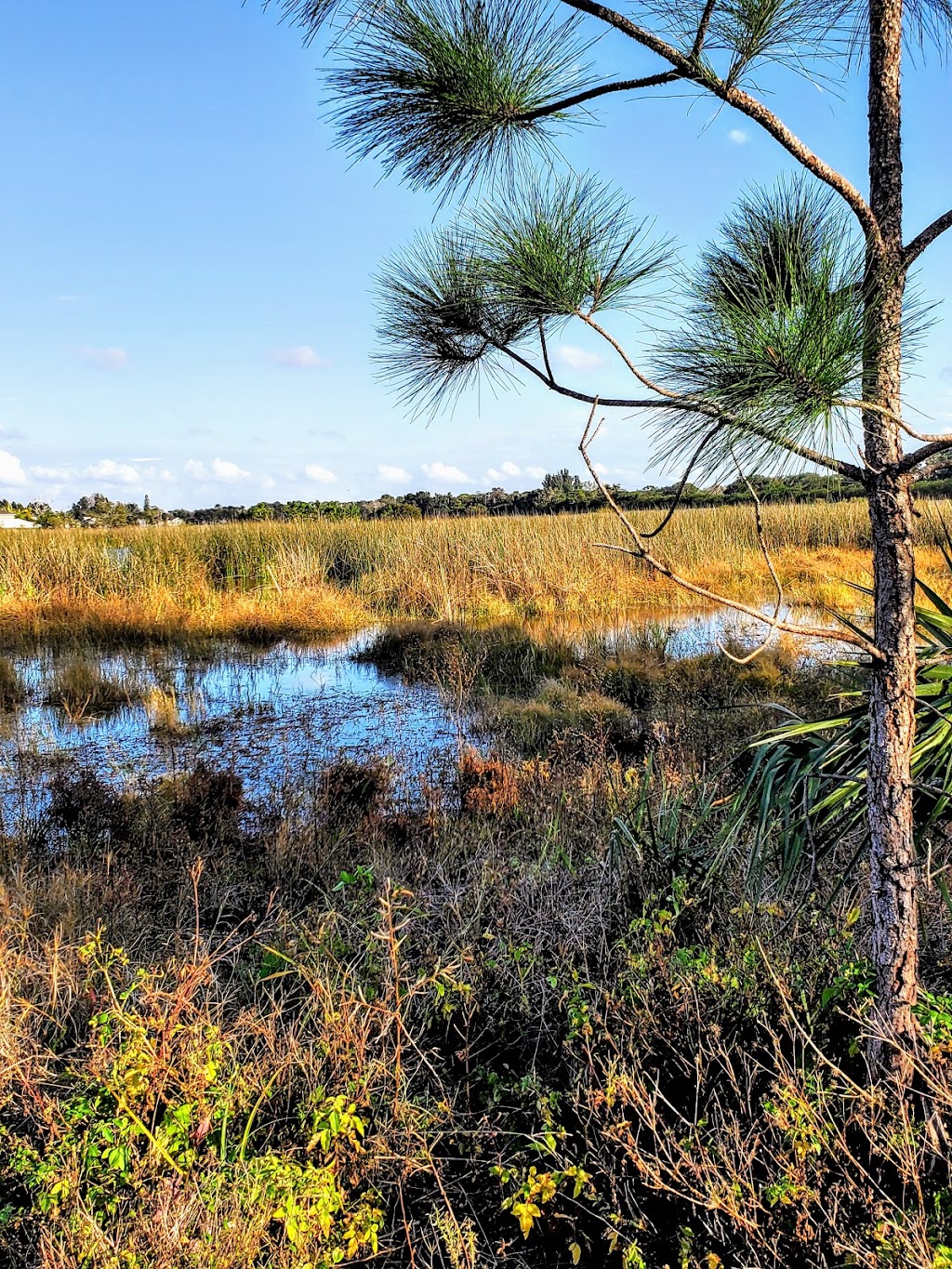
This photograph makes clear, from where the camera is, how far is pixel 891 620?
161 centimetres

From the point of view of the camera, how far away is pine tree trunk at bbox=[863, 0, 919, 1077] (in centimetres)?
158

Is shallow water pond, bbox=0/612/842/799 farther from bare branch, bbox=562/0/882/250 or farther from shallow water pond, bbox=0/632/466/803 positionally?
bare branch, bbox=562/0/882/250

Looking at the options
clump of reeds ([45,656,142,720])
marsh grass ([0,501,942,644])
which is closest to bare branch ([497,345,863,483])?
clump of reeds ([45,656,142,720])

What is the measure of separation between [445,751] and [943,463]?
14.2 feet

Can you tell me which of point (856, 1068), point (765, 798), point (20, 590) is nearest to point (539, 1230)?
point (856, 1068)

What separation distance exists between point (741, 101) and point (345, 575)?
41.0ft

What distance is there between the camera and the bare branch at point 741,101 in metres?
1.59

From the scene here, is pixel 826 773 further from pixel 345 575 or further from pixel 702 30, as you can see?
pixel 345 575

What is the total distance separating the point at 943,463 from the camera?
1.57 metres

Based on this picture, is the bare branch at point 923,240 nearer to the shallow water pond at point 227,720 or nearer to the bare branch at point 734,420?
the bare branch at point 734,420

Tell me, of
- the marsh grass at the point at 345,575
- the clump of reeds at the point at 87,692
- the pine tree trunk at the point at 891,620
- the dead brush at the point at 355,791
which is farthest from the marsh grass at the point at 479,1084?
the marsh grass at the point at 345,575

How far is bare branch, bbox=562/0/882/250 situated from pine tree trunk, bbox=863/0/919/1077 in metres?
0.04

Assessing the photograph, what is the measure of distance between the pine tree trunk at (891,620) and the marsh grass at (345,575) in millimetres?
9423

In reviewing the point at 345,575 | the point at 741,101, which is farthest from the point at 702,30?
the point at 345,575
